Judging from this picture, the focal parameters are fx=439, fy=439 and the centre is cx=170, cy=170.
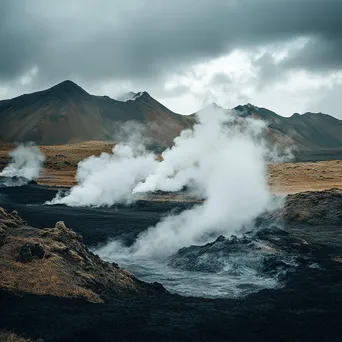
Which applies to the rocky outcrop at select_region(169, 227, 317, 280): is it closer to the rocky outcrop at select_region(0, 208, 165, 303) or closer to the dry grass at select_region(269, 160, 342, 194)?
the rocky outcrop at select_region(0, 208, 165, 303)

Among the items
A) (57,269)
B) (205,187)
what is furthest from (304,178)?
(57,269)

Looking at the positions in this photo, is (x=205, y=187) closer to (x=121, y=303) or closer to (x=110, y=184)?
(x=110, y=184)

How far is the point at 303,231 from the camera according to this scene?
49.9m

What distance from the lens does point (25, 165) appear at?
503ft

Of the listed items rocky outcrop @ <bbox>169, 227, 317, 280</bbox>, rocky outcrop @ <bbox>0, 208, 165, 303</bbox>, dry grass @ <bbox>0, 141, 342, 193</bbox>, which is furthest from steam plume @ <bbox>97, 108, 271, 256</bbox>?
dry grass @ <bbox>0, 141, 342, 193</bbox>

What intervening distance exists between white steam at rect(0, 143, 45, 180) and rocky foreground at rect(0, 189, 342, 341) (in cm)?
10656

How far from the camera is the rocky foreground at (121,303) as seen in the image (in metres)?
20.2

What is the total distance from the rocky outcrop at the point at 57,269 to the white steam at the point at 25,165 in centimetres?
10434

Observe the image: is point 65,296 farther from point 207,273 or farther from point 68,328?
point 207,273

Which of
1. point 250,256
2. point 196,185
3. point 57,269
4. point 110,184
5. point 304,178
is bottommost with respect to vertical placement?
point 250,256

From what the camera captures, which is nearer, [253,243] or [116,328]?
[116,328]

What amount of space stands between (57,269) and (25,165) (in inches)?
5340

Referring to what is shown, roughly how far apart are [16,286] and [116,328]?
6709 millimetres

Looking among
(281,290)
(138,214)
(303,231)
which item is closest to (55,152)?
(138,214)
